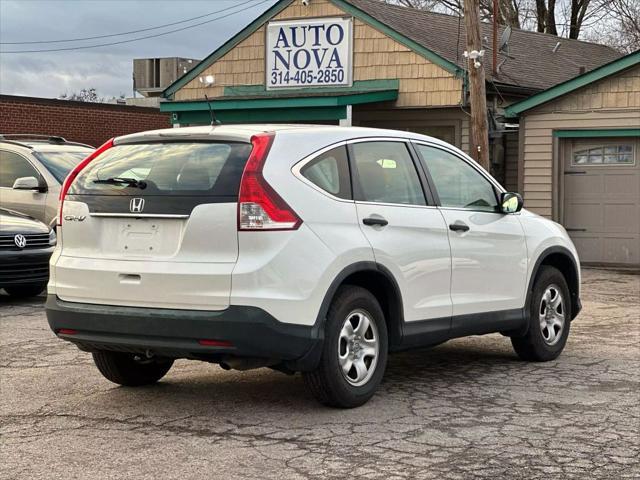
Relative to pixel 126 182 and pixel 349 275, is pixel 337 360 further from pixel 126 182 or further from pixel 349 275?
pixel 126 182

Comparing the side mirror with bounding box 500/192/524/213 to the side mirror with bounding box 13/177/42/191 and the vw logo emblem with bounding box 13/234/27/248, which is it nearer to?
the vw logo emblem with bounding box 13/234/27/248

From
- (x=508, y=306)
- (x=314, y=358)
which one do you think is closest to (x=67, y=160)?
(x=508, y=306)

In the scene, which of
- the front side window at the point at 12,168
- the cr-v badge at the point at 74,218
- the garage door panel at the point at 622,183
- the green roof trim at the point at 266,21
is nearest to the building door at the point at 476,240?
the cr-v badge at the point at 74,218

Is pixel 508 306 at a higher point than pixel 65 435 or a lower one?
higher

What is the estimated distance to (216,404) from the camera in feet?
22.2

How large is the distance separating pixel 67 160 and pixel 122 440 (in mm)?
9275

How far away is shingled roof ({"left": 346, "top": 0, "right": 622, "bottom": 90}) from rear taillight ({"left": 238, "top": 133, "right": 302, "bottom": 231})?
588 inches

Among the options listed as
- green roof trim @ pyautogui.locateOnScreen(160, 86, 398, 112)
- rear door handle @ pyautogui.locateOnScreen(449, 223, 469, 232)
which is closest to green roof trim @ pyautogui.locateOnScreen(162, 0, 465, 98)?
green roof trim @ pyautogui.locateOnScreen(160, 86, 398, 112)

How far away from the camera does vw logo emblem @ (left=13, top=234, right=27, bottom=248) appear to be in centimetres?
1193

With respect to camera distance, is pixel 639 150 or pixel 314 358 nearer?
pixel 314 358

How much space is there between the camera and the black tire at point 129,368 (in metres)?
7.13

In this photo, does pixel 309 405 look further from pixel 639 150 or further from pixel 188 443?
pixel 639 150

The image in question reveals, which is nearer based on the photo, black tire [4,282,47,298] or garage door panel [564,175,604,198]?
black tire [4,282,47,298]

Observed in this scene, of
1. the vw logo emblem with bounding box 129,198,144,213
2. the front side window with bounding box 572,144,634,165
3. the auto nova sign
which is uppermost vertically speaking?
the auto nova sign
